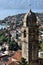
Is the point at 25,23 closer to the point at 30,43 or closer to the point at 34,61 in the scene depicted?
the point at 30,43

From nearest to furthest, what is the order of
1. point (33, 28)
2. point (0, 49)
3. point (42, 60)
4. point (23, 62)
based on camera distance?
point (23, 62), point (33, 28), point (42, 60), point (0, 49)

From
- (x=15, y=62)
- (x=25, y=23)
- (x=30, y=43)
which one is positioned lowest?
(x=15, y=62)

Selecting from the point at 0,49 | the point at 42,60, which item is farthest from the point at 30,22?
the point at 0,49

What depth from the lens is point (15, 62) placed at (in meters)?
13.9

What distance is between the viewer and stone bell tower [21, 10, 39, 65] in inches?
494

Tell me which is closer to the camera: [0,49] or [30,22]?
[30,22]

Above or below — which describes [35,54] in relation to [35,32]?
below

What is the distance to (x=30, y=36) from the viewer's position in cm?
1278

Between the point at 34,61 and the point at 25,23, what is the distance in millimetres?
1805

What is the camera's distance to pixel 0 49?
2402cm

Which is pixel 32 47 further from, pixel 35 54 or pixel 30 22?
pixel 30 22

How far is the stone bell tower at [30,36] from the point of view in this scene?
12547 mm

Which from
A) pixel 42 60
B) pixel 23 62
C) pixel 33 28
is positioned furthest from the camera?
pixel 42 60

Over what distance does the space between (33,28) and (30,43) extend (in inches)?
27.3
